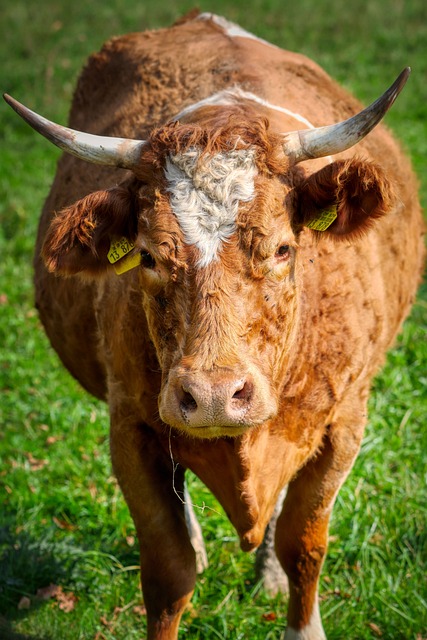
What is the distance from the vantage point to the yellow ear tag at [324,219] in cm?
360

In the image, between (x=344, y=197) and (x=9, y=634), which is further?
(x=9, y=634)

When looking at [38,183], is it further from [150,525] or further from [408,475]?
[150,525]

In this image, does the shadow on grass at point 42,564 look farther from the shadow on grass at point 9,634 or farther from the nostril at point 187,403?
the nostril at point 187,403

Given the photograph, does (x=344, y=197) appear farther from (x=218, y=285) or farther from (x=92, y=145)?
(x=92, y=145)

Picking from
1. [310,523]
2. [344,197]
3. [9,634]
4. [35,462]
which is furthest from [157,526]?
A: [35,462]

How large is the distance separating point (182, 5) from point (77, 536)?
13.6 m

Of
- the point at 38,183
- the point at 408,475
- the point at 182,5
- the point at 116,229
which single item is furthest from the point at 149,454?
the point at 182,5

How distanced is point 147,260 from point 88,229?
334 mm

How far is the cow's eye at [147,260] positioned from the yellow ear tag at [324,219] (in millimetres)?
658

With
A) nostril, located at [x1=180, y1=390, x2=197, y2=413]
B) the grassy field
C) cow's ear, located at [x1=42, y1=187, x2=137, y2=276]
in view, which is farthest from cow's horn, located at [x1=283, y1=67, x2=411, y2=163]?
the grassy field

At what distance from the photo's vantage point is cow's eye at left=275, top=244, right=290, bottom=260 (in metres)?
3.40

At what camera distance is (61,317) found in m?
5.33

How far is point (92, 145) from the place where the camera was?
11.6ft

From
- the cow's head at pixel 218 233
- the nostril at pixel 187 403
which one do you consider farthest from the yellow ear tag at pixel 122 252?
the nostril at pixel 187 403
